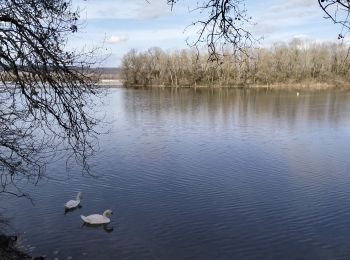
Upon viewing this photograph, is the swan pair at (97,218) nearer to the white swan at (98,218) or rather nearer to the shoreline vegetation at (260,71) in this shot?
the white swan at (98,218)

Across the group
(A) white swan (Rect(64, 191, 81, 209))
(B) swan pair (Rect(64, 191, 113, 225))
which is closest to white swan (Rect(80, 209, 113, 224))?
(B) swan pair (Rect(64, 191, 113, 225))

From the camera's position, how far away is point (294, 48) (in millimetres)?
78438

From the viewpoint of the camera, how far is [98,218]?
9.93 metres

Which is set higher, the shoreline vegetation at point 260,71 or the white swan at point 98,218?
the shoreline vegetation at point 260,71

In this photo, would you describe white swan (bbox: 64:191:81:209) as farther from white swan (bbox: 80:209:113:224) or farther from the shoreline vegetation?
the shoreline vegetation

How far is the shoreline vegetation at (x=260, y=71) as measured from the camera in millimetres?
70000

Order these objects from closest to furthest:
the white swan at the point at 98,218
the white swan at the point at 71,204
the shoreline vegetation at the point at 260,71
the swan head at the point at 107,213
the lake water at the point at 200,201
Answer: the lake water at the point at 200,201 < the white swan at the point at 98,218 < the swan head at the point at 107,213 < the white swan at the point at 71,204 < the shoreline vegetation at the point at 260,71

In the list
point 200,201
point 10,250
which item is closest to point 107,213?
point 200,201

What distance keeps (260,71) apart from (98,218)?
2425 inches

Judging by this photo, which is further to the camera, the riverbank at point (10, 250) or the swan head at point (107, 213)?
the swan head at point (107, 213)

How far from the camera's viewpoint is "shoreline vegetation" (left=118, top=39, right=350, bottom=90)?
7000 centimetres

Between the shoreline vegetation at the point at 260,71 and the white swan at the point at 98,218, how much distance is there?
5689 cm

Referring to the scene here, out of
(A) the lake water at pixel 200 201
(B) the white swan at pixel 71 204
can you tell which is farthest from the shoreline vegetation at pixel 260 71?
(B) the white swan at pixel 71 204

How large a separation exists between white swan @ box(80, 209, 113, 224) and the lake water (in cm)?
18
